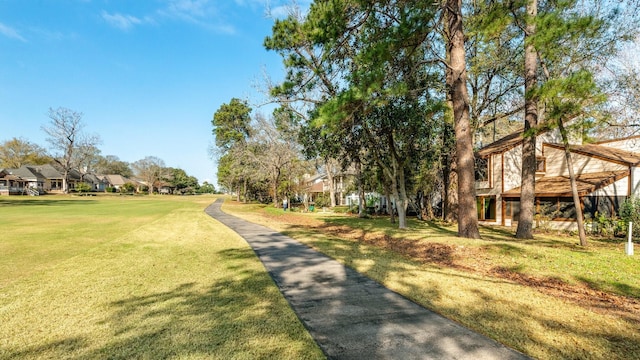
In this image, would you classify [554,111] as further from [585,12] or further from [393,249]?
[393,249]

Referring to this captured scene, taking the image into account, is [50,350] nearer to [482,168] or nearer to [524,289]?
[524,289]

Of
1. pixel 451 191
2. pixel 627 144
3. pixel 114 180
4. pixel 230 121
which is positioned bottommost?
pixel 451 191

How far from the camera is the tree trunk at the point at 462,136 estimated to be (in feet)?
33.4

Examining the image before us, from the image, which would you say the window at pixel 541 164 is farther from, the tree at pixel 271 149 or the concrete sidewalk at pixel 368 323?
the tree at pixel 271 149

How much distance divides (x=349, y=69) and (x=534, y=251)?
→ 379 inches

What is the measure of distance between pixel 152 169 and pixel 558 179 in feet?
349

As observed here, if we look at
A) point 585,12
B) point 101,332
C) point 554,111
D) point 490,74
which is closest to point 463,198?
point 554,111

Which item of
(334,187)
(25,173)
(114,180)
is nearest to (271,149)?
(334,187)

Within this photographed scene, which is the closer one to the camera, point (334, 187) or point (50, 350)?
point (50, 350)

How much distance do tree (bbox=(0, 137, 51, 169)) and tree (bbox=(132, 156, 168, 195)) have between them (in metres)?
24.8

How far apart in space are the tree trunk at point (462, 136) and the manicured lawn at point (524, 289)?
940 millimetres

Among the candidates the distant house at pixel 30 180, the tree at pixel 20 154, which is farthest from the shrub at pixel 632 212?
the tree at pixel 20 154

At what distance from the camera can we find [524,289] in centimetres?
591

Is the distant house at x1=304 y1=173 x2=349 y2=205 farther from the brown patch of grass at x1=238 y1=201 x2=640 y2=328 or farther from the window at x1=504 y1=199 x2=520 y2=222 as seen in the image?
the brown patch of grass at x1=238 y1=201 x2=640 y2=328
